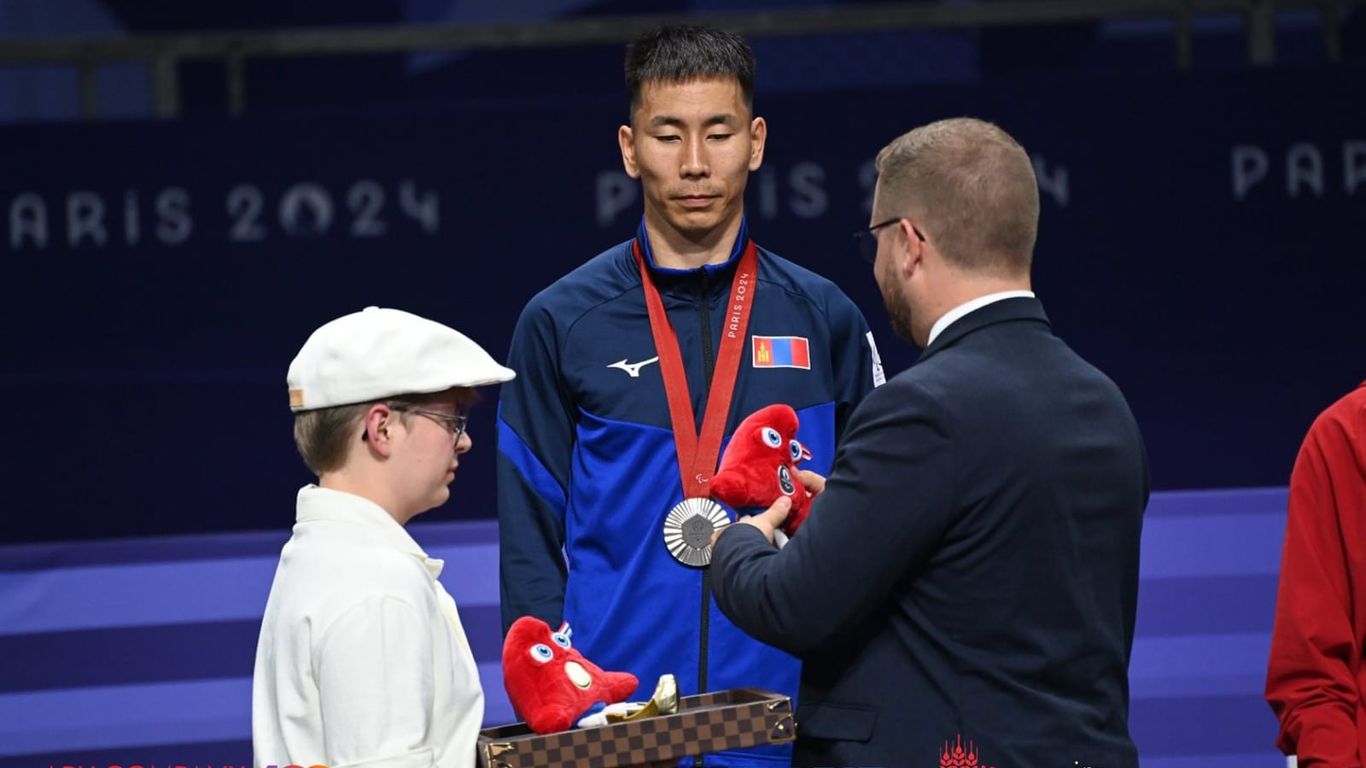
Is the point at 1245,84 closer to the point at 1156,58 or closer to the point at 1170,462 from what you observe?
the point at 1156,58

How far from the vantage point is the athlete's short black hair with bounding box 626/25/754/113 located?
283cm

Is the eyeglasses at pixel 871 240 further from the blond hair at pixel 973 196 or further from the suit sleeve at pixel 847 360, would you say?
the suit sleeve at pixel 847 360

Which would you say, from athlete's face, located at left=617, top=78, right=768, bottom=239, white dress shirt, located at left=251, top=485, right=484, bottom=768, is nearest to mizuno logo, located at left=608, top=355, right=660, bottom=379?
athlete's face, located at left=617, top=78, right=768, bottom=239

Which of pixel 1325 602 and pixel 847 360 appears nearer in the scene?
pixel 1325 602

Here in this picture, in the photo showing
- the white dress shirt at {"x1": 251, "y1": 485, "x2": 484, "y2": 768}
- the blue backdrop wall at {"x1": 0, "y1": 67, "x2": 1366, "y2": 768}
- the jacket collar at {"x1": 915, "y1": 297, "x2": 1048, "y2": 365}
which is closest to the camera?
the white dress shirt at {"x1": 251, "y1": 485, "x2": 484, "y2": 768}

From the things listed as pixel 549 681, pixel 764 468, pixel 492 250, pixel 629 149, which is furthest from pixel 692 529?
pixel 492 250

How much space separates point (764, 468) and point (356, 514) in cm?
55

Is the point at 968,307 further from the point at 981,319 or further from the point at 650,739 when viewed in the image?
the point at 650,739

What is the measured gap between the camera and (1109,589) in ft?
6.98

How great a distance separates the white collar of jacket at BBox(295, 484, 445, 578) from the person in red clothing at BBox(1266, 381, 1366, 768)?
1239 millimetres

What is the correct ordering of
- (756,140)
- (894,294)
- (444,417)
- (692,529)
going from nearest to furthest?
(444,417) < (894,294) < (692,529) < (756,140)

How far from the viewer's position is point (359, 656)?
186 cm

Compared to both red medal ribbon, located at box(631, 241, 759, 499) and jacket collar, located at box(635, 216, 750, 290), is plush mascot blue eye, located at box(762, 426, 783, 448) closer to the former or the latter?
red medal ribbon, located at box(631, 241, 759, 499)

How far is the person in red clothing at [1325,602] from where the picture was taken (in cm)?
234
